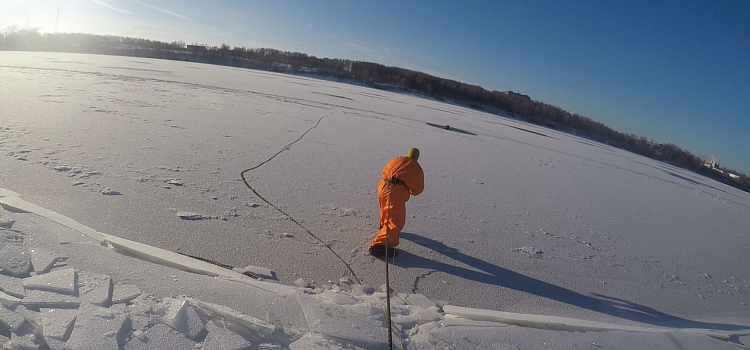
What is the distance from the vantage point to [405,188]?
11.4 feet

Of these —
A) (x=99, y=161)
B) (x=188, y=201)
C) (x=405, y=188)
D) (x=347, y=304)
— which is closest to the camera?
(x=347, y=304)

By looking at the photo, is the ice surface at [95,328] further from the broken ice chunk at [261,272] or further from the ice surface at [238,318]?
the broken ice chunk at [261,272]

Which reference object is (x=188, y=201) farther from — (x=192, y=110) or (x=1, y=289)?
(x=192, y=110)

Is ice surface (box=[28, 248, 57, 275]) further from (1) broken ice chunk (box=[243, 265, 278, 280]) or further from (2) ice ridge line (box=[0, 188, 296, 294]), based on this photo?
(1) broken ice chunk (box=[243, 265, 278, 280])

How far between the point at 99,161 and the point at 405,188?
3.41 m

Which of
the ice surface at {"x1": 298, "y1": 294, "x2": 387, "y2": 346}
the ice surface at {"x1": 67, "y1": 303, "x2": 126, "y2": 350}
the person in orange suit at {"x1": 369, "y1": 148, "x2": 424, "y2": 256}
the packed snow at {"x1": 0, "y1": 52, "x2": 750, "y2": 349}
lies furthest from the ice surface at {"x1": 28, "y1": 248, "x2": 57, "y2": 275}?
the person in orange suit at {"x1": 369, "y1": 148, "x2": 424, "y2": 256}

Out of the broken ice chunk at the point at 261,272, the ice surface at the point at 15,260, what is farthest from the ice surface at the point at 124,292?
the broken ice chunk at the point at 261,272

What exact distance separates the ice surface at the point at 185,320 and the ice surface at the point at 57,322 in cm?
41

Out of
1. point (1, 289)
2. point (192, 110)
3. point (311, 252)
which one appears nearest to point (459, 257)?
point (311, 252)

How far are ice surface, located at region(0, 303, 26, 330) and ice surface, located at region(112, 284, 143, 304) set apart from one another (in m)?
0.38

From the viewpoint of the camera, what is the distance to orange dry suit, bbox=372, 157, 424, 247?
11.0 feet

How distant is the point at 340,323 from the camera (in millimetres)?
2350

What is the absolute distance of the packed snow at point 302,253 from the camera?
2221mm

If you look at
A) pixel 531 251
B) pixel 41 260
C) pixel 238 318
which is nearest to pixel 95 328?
pixel 238 318
